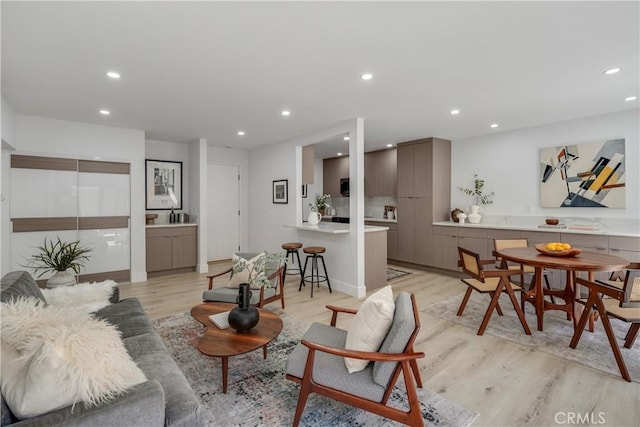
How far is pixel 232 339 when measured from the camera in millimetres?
2133

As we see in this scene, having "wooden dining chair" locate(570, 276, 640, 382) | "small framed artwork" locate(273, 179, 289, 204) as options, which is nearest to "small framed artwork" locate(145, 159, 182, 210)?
"small framed artwork" locate(273, 179, 289, 204)

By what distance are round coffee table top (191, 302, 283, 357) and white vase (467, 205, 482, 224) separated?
4.24m

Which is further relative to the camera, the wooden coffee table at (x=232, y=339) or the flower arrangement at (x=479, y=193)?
the flower arrangement at (x=479, y=193)

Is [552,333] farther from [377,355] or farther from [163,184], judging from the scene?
[163,184]

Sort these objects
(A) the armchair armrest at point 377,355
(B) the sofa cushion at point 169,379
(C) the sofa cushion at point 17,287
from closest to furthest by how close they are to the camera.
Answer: (B) the sofa cushion at point 169,379 < (A) the armchair armrest at point 377,355 < (C) the sofa cushion at point 17,287

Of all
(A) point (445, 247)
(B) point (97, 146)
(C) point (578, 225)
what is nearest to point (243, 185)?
(B) point (97, 146)

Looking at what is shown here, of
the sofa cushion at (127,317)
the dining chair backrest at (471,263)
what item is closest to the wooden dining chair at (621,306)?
the dining chair backrest at (471,263)

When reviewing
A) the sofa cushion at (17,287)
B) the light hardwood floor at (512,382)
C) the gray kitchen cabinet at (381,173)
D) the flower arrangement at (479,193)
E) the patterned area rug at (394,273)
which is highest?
the gray kitchen cabinet at (381,173)

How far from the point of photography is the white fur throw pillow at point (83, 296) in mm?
2451

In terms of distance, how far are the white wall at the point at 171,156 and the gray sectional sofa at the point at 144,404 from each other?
4044mm

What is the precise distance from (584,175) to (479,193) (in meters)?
1.46

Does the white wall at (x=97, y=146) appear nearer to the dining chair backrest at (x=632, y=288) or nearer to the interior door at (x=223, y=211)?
the interior door at (x=223, y=211)

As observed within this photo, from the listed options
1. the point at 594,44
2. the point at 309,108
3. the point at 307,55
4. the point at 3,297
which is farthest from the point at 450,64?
the point at 3,297

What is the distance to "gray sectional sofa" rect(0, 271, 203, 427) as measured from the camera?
110 centimetres
